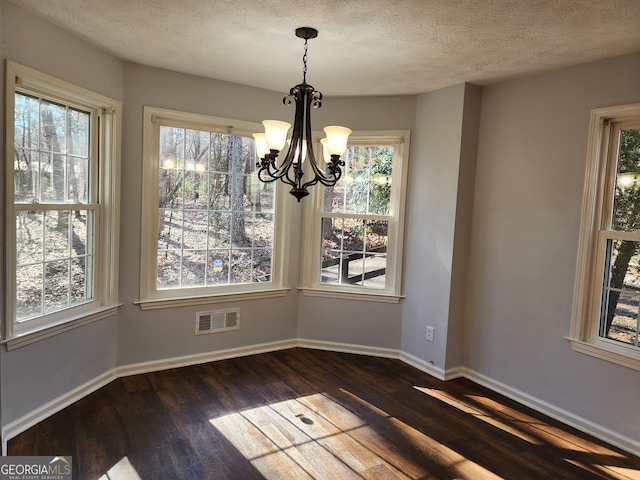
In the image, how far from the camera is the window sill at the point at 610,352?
2.61 meters

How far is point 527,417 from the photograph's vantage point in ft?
9.83

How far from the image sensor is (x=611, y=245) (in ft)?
9.14

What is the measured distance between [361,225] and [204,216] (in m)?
1.45

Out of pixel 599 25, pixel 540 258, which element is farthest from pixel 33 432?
pixel 599 25

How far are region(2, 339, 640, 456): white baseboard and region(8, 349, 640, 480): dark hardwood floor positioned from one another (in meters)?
0.06

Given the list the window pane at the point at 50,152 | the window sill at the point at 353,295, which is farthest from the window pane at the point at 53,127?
the window sill at the point at 353,295

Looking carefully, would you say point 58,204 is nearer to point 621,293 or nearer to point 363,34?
point 363,34

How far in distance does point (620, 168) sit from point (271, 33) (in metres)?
2.38

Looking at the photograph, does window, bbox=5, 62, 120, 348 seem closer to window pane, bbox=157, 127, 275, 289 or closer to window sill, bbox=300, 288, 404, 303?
window pane, bbox=157, 127, 275, 289

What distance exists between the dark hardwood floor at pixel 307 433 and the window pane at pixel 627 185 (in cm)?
142

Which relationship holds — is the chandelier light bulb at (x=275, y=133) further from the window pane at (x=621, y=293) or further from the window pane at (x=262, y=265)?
the window pane at (x=621, y=293)

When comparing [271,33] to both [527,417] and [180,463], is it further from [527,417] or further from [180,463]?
[527,417]

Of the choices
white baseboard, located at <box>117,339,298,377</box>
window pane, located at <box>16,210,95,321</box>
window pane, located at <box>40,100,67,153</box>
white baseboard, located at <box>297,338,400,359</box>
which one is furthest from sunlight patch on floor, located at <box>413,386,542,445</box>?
window pane, located at <box>40,100,67,153</box>

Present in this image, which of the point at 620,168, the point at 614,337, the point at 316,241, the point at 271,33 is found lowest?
the point at 614,337
